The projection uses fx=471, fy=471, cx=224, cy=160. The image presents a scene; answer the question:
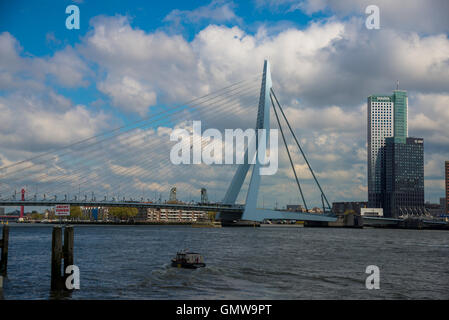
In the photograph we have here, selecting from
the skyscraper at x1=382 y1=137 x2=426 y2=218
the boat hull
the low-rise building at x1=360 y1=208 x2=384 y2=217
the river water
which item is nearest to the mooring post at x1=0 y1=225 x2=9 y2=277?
the river water

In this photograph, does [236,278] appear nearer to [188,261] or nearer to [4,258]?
[188,261]

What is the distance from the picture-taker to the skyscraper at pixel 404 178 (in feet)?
622

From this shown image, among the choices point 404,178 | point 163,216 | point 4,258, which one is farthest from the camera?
point 404,178

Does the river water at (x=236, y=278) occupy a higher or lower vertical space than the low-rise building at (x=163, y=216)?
higher

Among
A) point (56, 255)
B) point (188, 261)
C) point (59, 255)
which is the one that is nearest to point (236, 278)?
point (188, 261)

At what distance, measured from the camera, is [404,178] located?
635ft

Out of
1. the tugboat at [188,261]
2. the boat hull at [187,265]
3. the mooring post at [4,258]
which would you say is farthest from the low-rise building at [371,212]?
the mooring post at [4,258]

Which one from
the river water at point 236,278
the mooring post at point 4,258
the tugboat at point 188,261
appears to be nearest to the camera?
the river water at point 236,278

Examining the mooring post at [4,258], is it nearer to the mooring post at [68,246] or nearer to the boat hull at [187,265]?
the mooring post at [68,246]
